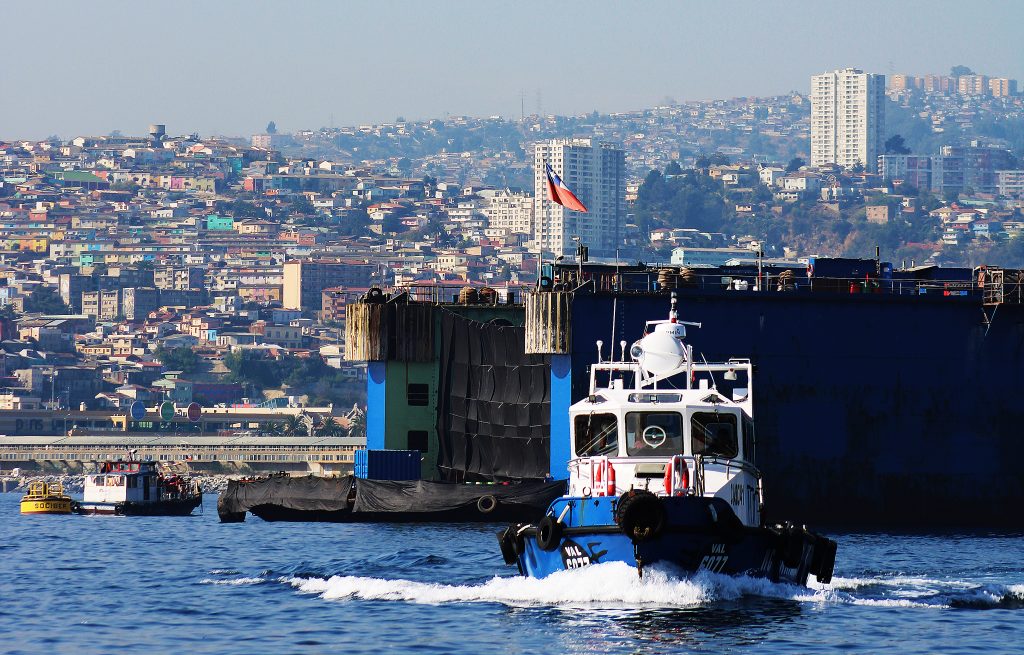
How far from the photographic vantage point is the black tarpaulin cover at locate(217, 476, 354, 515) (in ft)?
239

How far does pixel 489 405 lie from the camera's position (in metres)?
75.0

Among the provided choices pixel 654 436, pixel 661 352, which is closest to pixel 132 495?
pixel 661 352

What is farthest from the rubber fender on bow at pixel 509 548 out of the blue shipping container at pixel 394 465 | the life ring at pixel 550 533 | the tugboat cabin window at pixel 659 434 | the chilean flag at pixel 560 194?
the blue shipping container at pixel 394 465

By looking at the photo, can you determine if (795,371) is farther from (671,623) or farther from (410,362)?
(671,623)

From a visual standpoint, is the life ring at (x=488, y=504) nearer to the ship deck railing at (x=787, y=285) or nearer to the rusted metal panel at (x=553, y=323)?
the rusted metal panel at (x=553, y=323)

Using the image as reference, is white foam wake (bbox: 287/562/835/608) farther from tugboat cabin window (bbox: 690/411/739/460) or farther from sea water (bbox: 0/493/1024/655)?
tugboat cabin window (bbox: 690/411/739/460)

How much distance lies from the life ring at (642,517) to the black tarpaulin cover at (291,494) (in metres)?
35.8

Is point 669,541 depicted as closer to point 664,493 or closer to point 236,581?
point 664,493

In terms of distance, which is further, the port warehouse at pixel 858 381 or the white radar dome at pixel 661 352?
the port warehouse at pixel 858 381

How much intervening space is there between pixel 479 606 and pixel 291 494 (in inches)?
1374

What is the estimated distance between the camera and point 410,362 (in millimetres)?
75688

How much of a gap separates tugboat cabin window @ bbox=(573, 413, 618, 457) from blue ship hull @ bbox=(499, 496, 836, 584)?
1884 millimetres

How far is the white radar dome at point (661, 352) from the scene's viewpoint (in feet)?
139

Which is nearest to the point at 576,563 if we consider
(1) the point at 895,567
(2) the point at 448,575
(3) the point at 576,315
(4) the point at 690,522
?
(4) the point at 690,522
